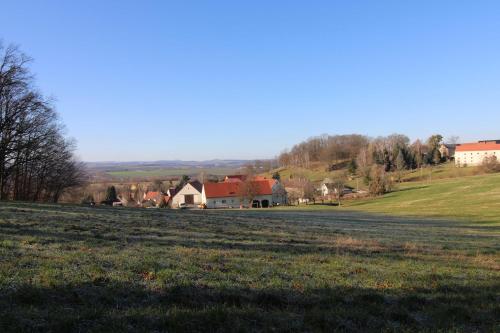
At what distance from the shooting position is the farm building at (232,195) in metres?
95.2

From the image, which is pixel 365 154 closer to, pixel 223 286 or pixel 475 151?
pixel 475 151

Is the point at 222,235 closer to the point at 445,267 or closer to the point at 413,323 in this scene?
the point at 445,267

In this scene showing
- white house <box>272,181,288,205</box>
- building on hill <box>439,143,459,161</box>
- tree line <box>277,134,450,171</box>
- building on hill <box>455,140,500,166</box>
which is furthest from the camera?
building on hill <box>439,143,459,161</box>

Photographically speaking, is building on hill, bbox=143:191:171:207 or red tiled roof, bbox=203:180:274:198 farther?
building on hill, bbox=143:191:171:207

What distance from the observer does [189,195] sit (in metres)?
110

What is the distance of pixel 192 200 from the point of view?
109438 millimetres

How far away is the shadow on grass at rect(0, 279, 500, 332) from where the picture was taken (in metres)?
5.47

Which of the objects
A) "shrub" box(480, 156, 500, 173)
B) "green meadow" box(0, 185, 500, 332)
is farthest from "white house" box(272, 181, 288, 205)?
"green meadow" box(0, 185, 500, 332)

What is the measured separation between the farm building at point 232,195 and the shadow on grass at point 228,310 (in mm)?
85244

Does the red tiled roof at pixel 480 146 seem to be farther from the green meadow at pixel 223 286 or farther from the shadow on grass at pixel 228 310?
the shadow on grass at pixel 228 310

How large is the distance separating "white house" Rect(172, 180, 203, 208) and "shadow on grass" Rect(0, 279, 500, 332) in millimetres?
101492

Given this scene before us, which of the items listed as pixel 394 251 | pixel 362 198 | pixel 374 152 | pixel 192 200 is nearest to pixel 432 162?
pixel 374 152

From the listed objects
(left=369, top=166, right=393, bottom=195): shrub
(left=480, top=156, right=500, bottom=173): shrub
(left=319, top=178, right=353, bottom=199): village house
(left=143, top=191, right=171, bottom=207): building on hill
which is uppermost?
(left=480, top=156, right=500, bottom=173): shrub

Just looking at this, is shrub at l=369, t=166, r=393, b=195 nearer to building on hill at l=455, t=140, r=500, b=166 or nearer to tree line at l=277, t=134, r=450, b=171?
tree line at l=277, t=134, r=450, b=171
